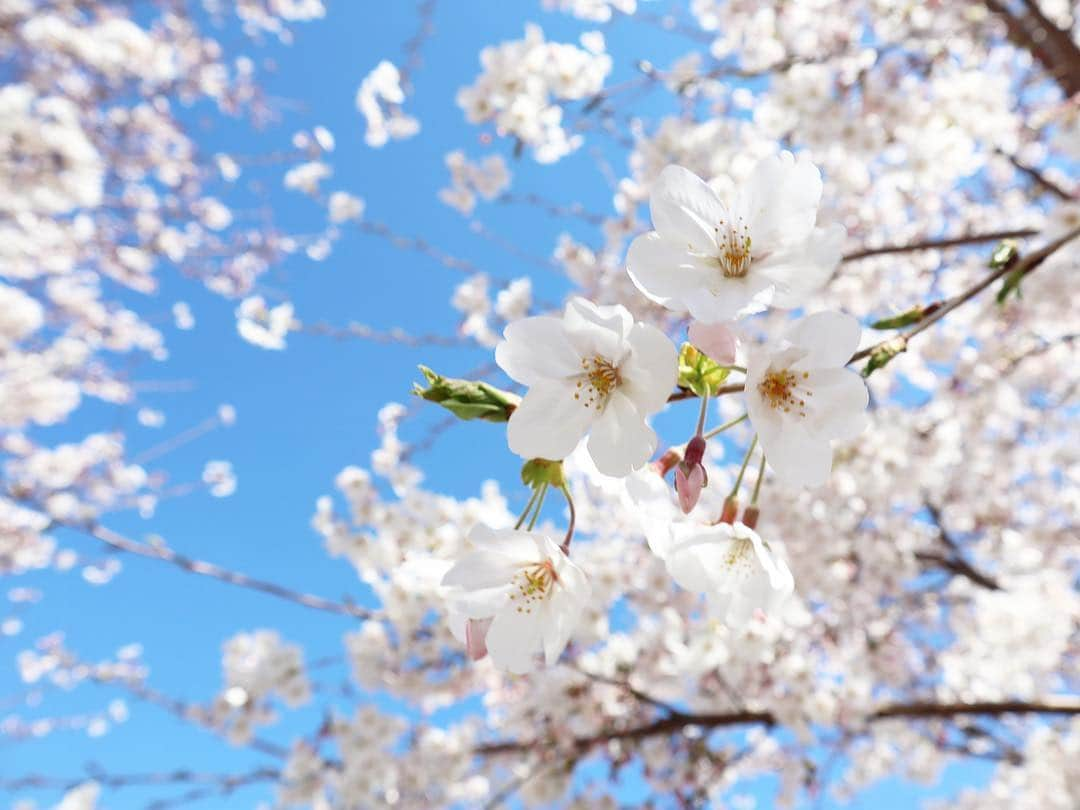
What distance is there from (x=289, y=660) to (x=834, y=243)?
437cm

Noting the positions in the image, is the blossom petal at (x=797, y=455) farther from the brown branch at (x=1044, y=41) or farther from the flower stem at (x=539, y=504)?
the brown branch at (x=1044, y=41)

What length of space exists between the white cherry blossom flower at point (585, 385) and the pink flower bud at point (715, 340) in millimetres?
52

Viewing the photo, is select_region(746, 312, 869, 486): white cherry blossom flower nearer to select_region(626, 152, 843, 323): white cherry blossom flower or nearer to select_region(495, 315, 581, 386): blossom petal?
select_region(626, 152, 843, 323): white cherry blossom flower

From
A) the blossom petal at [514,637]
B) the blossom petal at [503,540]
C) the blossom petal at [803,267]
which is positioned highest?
the blossom petal at [803,267]

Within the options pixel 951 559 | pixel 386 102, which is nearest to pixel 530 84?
pixel 386 102

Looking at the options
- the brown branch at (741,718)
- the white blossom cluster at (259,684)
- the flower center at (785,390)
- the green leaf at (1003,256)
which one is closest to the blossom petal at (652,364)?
the flower center at (785,390)

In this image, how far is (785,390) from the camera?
0.80 meters

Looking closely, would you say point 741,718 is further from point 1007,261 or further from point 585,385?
point 585,385

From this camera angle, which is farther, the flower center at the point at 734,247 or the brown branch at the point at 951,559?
the brown branch at the point at 951,559

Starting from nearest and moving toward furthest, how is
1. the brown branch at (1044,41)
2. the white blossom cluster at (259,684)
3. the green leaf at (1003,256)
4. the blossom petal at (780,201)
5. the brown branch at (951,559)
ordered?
the blossom petal at (780,201) < the green leaf at (1003,256) < the brown branch at (1044,41) < the white blossom cluster at (259,684) < the brown branch at (951,559)

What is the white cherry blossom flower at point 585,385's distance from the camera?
2.52ft

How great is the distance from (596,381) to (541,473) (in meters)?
0.13

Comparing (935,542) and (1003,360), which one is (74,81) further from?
(935,542)

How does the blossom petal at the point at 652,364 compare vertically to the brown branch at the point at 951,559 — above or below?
below
